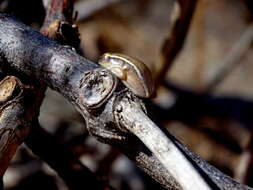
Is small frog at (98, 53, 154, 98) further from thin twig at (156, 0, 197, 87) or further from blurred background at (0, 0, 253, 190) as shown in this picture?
blurred background at (0, 0, 253, 190)

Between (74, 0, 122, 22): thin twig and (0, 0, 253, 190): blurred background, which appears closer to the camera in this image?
(0, 0, 253, 190): blurred background

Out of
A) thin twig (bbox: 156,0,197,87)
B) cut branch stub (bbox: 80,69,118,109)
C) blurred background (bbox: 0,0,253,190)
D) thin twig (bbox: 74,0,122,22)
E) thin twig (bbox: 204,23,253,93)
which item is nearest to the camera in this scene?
cut branch stub (bbox: 80,69,118,109)

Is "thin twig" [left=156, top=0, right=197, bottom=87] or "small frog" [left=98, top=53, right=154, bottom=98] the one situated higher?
"small frog" [left=98, top=53, right=154, bottom=98]

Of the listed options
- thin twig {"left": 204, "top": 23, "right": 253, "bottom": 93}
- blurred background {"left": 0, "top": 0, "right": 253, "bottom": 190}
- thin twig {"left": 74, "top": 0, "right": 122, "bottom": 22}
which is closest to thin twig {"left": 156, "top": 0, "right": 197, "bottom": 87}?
blurred background {"left": 0, "top": 0, "right": 253, "bottom": 190}

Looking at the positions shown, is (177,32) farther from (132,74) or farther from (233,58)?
(233,58)

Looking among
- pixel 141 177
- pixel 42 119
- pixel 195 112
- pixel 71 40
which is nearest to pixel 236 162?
pixel 195 112
